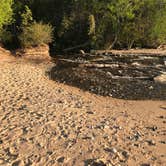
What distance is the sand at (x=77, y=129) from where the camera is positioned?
10.3 metres

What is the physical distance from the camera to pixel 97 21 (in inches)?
1821

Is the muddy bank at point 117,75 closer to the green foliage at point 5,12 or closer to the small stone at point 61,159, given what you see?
the green foliage at point 5,12

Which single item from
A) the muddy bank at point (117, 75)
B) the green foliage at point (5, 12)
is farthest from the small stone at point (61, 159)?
the green foliage at point (5, 12)

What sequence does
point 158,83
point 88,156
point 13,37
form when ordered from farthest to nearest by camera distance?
point 13,37 < point 158,83 < point 88,156

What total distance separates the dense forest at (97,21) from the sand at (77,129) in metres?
26.7

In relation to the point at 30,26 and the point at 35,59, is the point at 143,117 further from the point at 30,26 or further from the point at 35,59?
the point at 30,26

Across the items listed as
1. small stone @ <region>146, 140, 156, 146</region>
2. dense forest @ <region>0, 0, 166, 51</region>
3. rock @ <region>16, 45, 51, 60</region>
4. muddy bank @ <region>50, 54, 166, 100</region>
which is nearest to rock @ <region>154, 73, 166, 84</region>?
muddy bank @ <region>50, 54, 166, 100</region>

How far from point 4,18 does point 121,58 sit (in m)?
14.5

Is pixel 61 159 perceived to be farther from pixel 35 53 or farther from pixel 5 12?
pixel 5 12

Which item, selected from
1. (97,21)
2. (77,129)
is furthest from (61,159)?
(97,21)

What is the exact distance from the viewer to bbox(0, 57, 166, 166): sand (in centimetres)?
1034

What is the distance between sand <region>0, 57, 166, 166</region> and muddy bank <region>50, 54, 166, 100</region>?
2.49 meters

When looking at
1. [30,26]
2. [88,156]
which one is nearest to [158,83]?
[88,156]

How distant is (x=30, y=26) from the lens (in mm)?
39219
